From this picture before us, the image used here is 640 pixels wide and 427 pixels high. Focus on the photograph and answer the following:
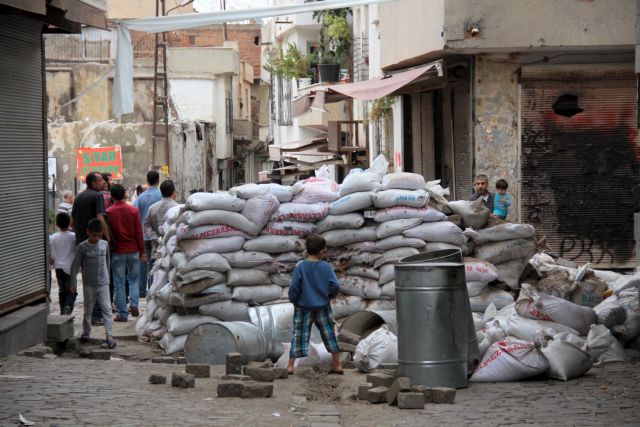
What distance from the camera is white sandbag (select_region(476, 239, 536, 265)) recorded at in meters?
11.4

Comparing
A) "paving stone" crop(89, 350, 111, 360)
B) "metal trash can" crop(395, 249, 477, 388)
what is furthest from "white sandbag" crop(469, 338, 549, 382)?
"paving stone" crop(89, 350, 111, 360)

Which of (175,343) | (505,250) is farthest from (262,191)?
(505,250)

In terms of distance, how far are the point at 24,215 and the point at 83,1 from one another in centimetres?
231

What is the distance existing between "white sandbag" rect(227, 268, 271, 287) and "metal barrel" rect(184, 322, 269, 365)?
772 mm

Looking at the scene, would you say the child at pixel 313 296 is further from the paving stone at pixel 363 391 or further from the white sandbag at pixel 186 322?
the white sandbag at pixel 186 322

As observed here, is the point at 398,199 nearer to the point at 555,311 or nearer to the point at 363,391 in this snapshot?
the point at 555,311

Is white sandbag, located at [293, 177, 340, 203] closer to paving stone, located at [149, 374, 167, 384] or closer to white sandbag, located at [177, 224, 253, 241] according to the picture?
white sandbag, located at [177, 224, 253, 241]

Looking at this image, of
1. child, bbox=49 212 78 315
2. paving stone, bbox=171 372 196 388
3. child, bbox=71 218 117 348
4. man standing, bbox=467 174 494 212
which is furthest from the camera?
man standing, bbox=467 174 494 212

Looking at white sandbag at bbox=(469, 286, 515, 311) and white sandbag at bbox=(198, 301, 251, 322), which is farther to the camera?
white sandbag at bbox=(469, 286, 515, 311)

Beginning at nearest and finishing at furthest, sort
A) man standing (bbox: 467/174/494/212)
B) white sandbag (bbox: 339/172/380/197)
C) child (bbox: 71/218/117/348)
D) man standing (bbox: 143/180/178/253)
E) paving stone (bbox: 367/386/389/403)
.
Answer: paving stone (bbox: 367/386/389/403) < child (bbox: 71/218/117/348) < white sandbag (bbox: 339/172/380/197) < man standing (bbox: 143/180/178/253) < man standing (bbox: 467/174/494/212)

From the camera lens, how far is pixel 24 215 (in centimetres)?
1062

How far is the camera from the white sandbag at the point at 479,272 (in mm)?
11094

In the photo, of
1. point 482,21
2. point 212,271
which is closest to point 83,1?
point 212,271

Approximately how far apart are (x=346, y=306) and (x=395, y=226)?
944 mm
